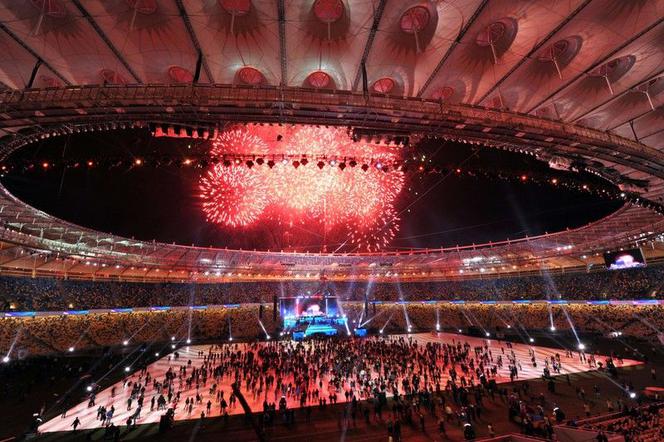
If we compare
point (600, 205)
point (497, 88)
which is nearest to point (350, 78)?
point (497, 88)

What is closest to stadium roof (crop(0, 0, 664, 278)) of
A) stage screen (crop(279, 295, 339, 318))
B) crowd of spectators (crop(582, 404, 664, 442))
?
crowd of spectators (crop(582, 404, 664, 442))

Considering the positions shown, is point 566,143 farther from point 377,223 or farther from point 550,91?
point 377,223

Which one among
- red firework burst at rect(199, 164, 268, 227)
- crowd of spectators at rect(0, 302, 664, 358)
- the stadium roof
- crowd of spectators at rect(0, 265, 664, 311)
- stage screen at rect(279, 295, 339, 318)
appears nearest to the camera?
the stadium roof

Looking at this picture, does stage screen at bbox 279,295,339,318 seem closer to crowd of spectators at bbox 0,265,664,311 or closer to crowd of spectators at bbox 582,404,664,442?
crowd of spectators at bbox 0,265,664,311

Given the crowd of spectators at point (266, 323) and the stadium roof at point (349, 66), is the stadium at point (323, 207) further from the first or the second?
the crowd of spectators at point (266, 323)

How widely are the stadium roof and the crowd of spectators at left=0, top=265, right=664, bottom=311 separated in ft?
76.5

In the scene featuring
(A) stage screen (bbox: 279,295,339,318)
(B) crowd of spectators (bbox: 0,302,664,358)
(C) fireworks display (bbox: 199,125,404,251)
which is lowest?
(B) crowd of spectators (bbox: 0,302,664,358)

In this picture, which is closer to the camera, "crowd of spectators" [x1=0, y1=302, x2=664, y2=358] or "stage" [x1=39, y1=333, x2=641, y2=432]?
"stage" [x1=39, y1=333, x2=641, y2=432]

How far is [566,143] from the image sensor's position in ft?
30.2

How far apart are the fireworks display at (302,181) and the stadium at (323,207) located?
5.6 inches

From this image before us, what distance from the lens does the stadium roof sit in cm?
693

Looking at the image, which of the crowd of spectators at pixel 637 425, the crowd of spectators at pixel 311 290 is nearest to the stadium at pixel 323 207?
the crowd of spectators at pixel 637 425

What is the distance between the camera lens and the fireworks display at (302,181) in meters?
12.8

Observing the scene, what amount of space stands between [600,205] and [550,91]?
16.0 meters
